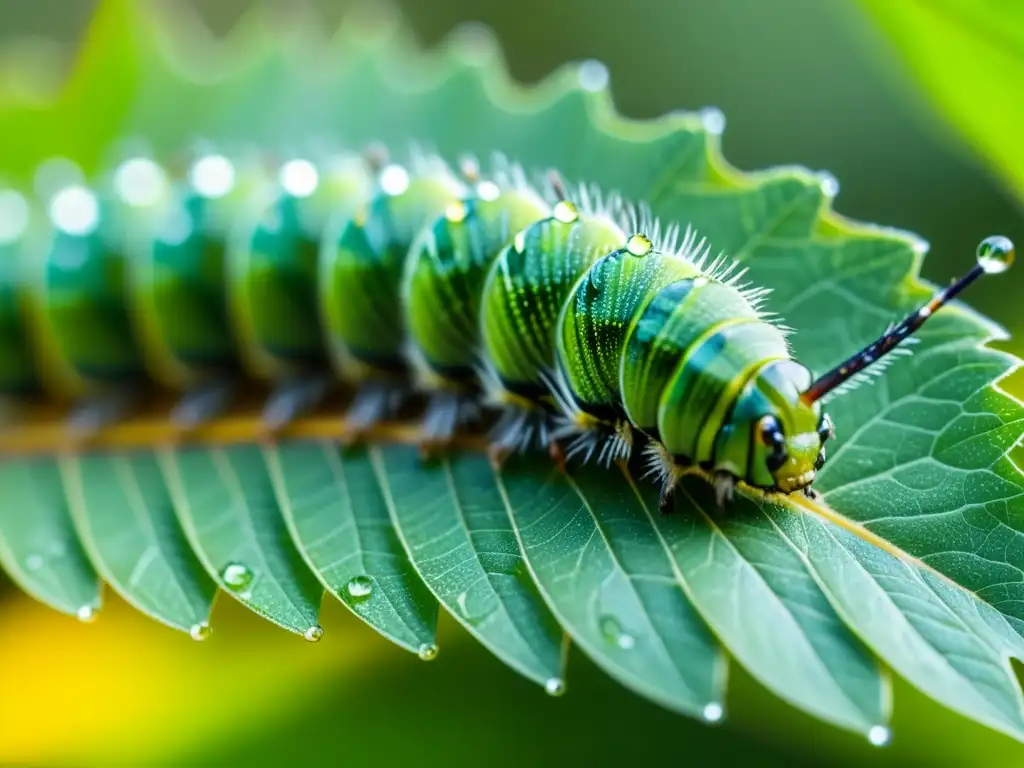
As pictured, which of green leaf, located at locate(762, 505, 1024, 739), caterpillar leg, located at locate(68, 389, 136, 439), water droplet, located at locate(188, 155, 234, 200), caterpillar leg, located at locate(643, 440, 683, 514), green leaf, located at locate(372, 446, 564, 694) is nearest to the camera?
green leaf, located at locate(762, 505, 1024, 739)

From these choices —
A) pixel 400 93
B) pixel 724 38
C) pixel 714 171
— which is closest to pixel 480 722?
pixel 714 171

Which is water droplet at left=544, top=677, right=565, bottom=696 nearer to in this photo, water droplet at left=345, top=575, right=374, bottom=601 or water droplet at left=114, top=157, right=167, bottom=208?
water droplet at left=345, top=575, right=374, bottom=601

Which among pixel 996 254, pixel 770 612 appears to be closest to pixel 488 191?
pixel 996 254

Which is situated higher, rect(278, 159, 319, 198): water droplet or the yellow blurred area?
rect(278, 159, 319, 198): water droplet

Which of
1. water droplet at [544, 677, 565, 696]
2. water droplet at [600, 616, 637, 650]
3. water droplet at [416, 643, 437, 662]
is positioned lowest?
water droplet at [544, 677, 565, 696]

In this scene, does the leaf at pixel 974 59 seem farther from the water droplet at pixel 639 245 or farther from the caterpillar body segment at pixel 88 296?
the caterpillar body segment at pixel 88 296

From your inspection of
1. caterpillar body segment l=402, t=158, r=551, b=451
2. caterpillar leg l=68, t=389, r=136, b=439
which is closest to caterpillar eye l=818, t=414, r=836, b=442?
caterpillar body segment l=402, t=158, r=551, b=451
